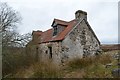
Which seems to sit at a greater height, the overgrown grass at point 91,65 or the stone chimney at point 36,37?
the stone chimney at point 36,37

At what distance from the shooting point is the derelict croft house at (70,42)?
16000 mm

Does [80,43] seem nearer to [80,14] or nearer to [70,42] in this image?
[70,42]

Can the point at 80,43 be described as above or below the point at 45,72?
above

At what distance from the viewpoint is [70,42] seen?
16.3 meters

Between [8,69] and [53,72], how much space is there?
6.68 m

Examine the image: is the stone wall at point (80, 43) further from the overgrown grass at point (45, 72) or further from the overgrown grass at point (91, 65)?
the overgrown grass at point (45, 72)

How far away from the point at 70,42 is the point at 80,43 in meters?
1.40

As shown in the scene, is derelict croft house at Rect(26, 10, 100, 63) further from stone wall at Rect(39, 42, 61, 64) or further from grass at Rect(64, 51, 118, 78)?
grass at Rect(64, 51, 118, 78)

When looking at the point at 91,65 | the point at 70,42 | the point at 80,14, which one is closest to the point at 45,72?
the point at 91,65

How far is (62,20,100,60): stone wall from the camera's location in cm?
1612

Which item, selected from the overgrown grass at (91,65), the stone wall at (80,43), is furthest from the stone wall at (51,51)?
the overgrown grass at (91,65)

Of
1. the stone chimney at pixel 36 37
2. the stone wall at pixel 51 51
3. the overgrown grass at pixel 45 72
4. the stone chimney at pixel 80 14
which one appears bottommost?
the overgrown grass at pixel 45 72

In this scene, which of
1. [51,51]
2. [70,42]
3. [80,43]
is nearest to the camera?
[70,42]

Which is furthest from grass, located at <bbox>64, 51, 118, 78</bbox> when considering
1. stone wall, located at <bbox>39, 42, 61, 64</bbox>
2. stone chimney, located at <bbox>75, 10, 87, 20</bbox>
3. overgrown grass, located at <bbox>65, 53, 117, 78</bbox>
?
stone chimney, located at <bbox>75, 10, 87, 20</bbox>
